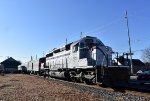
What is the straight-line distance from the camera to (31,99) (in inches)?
457

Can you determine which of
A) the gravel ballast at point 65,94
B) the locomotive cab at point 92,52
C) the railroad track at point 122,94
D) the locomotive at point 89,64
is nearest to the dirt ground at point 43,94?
the gravel ballast at point 65,94

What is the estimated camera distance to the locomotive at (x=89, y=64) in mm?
16219

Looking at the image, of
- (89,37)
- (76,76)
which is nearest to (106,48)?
(89,37)

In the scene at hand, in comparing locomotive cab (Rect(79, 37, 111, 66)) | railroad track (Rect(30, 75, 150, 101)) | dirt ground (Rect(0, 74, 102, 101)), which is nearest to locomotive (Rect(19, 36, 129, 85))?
locomotive cab (Rect(79, 37, 111, 66))

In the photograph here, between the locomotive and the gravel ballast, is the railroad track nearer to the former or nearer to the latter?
the gravel ballast

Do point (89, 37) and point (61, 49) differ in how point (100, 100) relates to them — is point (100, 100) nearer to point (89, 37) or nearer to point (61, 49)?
point (89, 37)

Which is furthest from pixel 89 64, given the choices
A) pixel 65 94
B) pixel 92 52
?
pixel 65 94

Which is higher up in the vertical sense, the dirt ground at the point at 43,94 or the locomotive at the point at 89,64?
the locomotive at the point at 89,64

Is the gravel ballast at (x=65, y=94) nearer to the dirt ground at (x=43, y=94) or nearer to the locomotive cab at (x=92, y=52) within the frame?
the dirt ground at (x=43, y=94)

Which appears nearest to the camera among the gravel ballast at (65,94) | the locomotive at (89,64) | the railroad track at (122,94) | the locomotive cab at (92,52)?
the railroad track at (122,94)

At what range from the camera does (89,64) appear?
18188 millimetres

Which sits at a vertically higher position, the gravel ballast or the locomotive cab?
the locomotive cab

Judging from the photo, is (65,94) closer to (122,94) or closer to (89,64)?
(122,94)

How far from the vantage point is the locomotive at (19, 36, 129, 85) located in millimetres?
16219
